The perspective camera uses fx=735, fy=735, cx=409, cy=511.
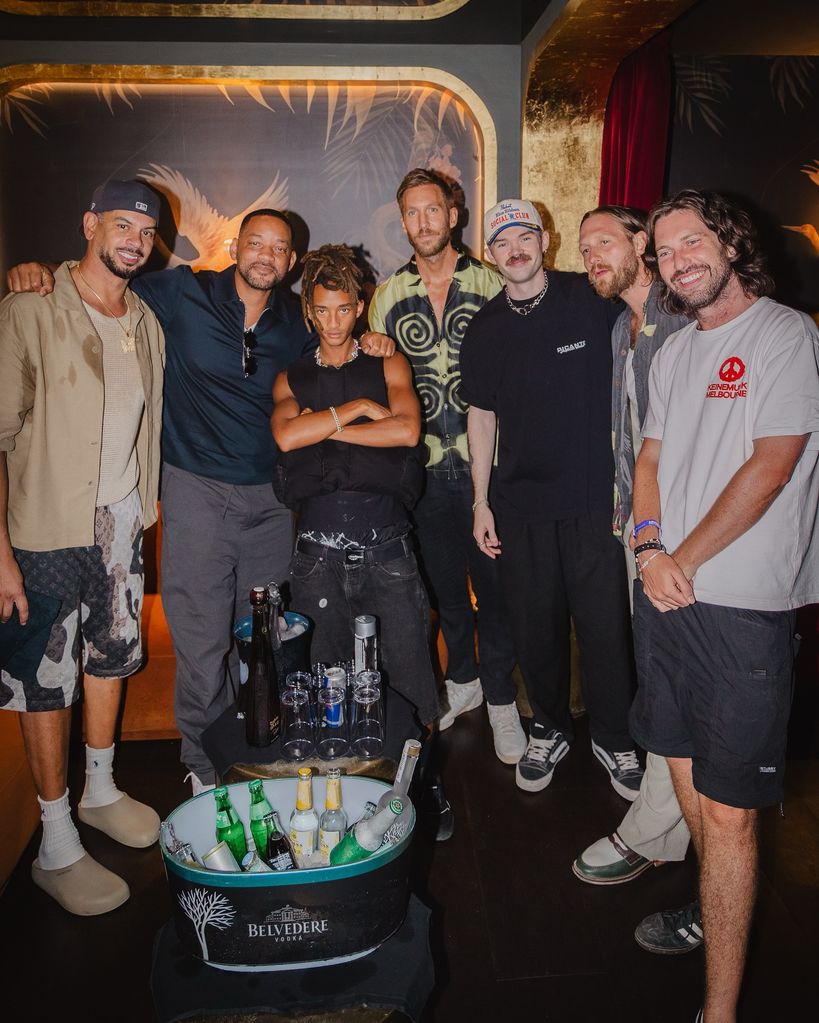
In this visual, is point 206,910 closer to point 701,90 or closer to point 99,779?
point 99,779

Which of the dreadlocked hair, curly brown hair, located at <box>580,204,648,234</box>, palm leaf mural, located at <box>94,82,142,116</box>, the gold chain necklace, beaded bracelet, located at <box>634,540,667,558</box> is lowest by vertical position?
beaded bracelet, located at <box>634,540,667,558</box>

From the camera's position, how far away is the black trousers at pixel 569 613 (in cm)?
249

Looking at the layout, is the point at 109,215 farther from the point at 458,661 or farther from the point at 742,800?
the point at 742,800

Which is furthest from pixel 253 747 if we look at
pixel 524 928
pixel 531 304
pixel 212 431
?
pixel 531 304

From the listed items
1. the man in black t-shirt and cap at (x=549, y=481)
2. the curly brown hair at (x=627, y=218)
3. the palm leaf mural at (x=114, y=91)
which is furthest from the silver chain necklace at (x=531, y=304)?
the palm leaf mural at (x=114, y=91)

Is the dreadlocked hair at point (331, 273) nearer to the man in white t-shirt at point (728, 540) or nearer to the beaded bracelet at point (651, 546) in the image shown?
the man in white t-shirt at point (728, 540)

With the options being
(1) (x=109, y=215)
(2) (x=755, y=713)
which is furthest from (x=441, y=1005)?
(1) (x=109, y=215)

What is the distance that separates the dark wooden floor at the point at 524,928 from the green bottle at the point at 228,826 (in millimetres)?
566

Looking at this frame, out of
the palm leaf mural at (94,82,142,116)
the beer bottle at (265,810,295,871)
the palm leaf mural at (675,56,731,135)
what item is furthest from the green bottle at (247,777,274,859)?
the palm leaf mural at (675,56,731,135)

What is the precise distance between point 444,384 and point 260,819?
173cm

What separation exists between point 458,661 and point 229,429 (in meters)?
1.41

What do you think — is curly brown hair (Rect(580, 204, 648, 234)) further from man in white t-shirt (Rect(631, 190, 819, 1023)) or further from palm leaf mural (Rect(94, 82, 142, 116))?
palm leaf mural (Rect(94, 82, 142, 116))

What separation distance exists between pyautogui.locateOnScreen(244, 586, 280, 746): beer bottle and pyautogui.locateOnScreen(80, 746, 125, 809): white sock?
0.85 m

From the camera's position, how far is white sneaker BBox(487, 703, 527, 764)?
2875 millimetres
